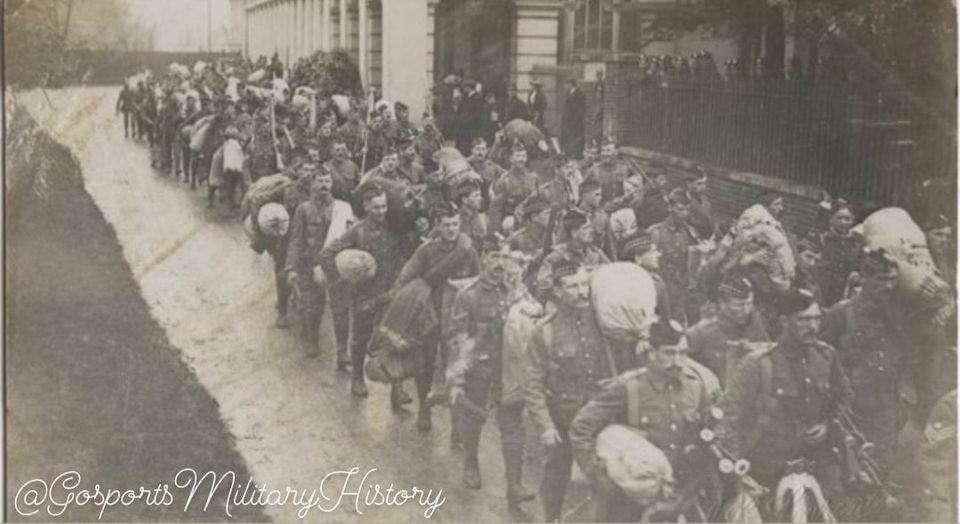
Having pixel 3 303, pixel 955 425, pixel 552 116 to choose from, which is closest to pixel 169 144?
pixel 3 303

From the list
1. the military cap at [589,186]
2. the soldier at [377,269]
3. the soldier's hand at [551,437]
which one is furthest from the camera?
the military cap at [589,186]

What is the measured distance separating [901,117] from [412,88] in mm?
2331

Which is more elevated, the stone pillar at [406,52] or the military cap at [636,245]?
the stone pillar at [406,52]

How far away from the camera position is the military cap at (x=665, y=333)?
17.0 feet

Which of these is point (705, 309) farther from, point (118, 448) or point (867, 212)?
point (118, 448)

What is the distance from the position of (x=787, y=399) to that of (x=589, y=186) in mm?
1343

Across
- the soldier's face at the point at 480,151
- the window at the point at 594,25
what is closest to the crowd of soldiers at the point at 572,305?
the soldier's face at the point at 480,151

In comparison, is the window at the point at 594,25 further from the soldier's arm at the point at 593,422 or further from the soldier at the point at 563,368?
the soldier's arm at the point at 593,422

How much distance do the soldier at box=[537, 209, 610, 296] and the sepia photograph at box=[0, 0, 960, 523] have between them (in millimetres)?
19

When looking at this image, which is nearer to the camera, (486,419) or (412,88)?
(486,419)

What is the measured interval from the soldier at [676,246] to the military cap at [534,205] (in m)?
0.51

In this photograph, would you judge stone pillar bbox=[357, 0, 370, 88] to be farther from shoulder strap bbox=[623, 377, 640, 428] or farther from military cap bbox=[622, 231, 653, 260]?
shoulder strap bbox=[623, 377, 640, 428]

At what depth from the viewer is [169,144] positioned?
18.1ft

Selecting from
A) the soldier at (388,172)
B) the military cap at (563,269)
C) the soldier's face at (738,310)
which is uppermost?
the soldier at (388,172)
